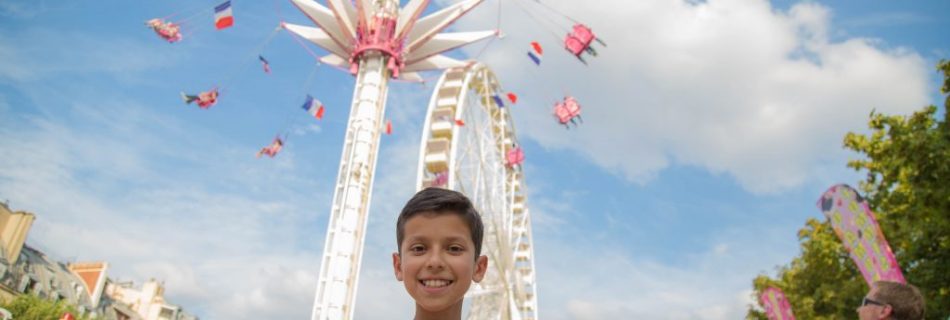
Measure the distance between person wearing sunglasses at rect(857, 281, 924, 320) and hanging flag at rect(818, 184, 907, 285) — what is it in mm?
4351

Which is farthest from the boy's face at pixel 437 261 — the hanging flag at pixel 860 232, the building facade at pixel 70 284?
the building facade at pixel 70 284

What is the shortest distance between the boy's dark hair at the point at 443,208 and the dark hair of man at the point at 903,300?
2.72 metres

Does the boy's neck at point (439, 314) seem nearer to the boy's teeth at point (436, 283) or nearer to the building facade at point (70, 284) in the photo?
the boy's teeth at point (436, 283)

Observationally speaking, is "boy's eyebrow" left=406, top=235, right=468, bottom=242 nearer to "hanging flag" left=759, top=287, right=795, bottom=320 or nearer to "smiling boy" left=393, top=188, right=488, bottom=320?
"smiling boy" left=393, top=188, right=488, bottom=320

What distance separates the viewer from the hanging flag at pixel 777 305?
15.0m

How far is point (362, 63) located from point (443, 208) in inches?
911

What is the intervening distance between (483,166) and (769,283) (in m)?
14.7

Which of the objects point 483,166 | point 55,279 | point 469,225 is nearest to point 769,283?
point 483,166

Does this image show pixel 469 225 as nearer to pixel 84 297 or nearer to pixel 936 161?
pixel 936 161

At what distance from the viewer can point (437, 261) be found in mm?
2023

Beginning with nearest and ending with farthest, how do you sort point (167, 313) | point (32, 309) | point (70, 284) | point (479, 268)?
1. point (479, 268)
2. point (32, 309)
3. point (70, 284)
4. point (167, 313)

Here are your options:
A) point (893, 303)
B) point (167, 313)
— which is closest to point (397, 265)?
point (893, 303)

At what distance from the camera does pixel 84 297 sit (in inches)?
1816

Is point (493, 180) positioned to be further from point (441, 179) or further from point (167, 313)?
point (167, 313)
